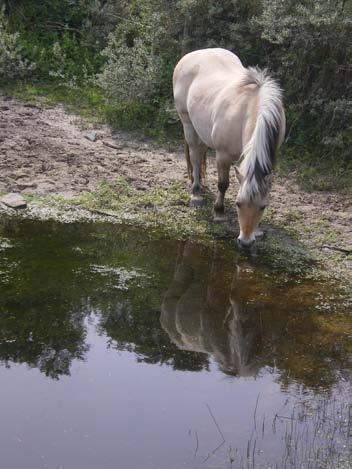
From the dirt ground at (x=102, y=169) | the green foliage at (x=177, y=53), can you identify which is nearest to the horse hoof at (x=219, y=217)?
the dirt ground at (x=102, y=169)

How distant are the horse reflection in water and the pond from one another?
1 cm

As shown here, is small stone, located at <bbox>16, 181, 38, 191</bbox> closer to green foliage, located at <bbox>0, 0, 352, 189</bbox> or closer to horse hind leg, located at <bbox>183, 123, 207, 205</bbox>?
horse hind leg, located at <bbox>183, 123, 207, 205</bbox>

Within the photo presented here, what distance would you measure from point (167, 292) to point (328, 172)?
3.46m

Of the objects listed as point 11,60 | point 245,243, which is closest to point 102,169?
point 245,243

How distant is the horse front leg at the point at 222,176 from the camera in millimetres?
7000

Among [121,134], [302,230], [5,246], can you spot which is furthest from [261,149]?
[121,134]

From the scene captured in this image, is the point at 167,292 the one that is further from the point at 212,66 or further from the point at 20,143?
the point at 20,143

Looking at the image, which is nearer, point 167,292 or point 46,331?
point 46,331

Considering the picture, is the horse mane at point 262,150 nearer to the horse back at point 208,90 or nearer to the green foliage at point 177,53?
the horse back at point 208,90

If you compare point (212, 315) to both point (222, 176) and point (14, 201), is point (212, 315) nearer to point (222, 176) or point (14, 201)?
point (222, 176)

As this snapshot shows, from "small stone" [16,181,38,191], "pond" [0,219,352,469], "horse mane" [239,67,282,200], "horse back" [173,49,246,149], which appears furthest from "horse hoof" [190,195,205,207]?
"small stone" [16,181,38,191]

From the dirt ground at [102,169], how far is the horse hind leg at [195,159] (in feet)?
1.08

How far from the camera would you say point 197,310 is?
5.41 metres

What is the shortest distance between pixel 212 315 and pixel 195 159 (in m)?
2.82
